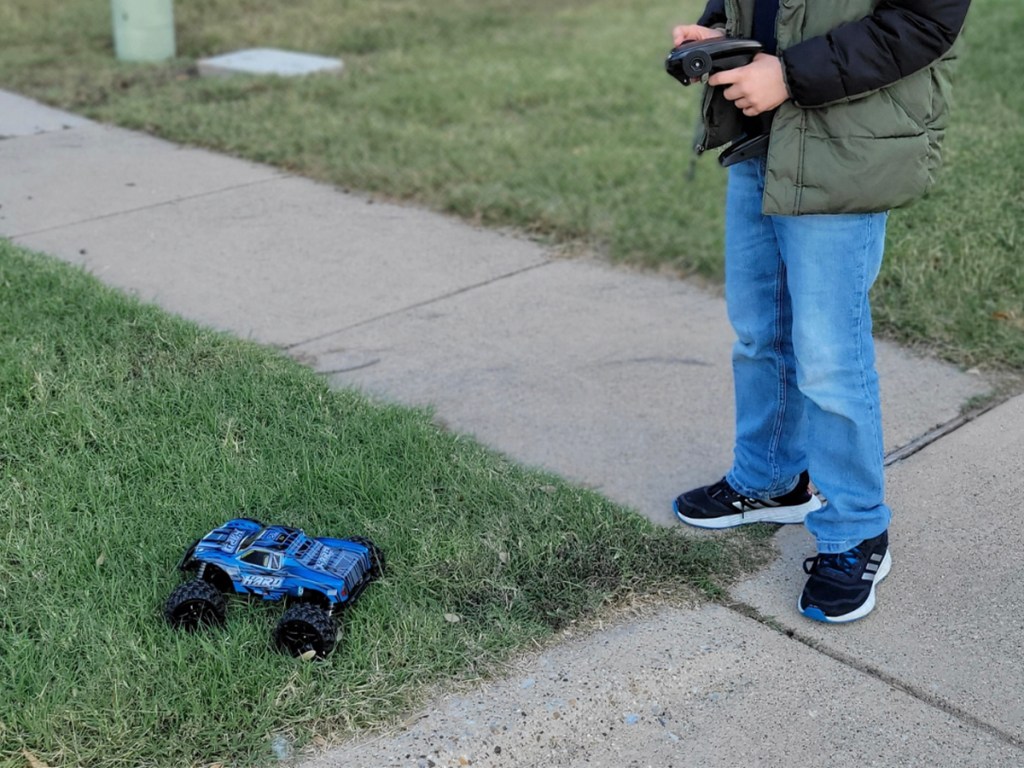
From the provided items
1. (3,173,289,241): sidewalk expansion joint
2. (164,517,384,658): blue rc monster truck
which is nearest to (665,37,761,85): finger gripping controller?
(164,517,384,658): blue rc monster truck

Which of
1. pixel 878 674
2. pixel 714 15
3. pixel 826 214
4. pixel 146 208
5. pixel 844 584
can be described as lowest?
pixel 878 674

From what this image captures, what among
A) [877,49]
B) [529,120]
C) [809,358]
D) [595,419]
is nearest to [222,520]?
[595,419]

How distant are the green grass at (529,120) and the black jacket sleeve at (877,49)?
199cm

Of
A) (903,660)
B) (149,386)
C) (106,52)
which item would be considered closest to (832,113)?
(903,660)

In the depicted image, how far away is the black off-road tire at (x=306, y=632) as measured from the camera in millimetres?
2670

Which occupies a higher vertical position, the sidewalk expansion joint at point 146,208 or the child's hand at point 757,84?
the child's hand at point 757,84

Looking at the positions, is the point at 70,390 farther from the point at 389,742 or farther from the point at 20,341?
the point at 389,742

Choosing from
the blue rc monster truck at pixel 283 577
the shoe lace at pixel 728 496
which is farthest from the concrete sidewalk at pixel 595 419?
the blue rc monster truck at pixel 283 577

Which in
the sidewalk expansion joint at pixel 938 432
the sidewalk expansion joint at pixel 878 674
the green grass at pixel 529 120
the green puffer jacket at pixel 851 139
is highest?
the green puffer jacket at pixel 851 139

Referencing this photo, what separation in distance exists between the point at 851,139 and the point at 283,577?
1.56 meters

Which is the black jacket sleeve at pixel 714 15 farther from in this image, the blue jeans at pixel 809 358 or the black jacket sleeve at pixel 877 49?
the black jacket sleeve at pixel 877 49

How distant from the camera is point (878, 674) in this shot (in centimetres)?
279

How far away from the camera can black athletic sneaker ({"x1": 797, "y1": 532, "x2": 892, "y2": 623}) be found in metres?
2.94

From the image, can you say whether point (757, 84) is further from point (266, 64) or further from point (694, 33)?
point (266, 64)
